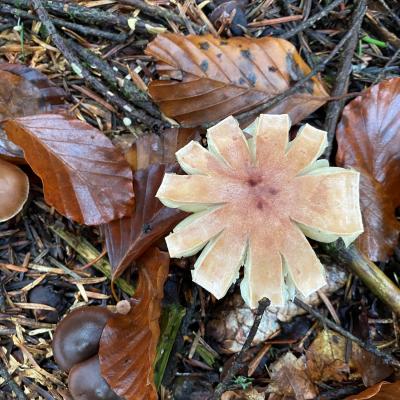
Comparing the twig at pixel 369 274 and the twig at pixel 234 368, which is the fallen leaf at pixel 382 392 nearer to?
the twig at pixel 369 274

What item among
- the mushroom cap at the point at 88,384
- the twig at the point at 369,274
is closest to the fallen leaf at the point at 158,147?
the twig at the point at 369,274

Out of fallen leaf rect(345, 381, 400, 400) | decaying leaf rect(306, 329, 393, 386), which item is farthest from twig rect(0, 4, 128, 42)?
fallen leaf rect(345, 381, 400, 400)

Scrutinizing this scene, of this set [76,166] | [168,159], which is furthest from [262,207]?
[76,166]

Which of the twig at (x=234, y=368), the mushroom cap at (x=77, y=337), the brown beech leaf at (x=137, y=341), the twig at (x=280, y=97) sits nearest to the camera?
the twig at (x=234, y=368)

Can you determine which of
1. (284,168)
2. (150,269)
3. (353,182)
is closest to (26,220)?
(150,269)

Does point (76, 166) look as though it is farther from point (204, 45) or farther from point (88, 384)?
point (88, 384)

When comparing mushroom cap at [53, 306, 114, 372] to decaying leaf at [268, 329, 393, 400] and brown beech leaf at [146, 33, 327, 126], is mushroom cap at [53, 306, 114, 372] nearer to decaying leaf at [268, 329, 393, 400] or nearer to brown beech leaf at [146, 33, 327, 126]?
decaying leaf at [268, 329, 393, 400]

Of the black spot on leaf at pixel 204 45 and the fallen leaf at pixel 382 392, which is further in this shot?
the black spot on leaf at pixel 204 45
